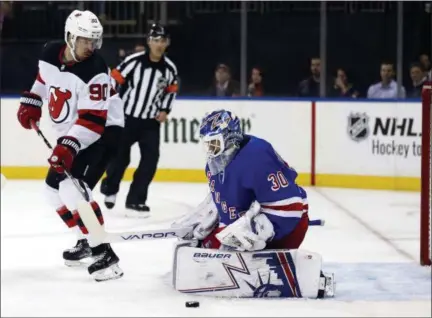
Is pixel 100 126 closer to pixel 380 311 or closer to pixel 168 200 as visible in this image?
pixel 380 311

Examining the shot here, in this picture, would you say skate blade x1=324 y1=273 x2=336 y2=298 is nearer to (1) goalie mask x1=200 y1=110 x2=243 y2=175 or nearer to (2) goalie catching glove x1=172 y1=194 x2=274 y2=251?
(2) goalie catching glove x1=172 y1=194 x2=274 y2=251

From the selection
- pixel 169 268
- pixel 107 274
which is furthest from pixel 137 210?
pixel 107 274

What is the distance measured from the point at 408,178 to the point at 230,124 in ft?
21.5

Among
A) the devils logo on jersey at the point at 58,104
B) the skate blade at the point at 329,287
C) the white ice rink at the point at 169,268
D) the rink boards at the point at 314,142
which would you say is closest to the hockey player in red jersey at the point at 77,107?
the devils logo on jersey at the point at 58,104

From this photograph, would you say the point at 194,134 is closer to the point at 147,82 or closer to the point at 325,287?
the point at 325,287

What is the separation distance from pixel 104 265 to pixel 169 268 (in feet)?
10.1

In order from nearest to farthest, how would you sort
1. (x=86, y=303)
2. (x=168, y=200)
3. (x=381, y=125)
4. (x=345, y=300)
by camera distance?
1. (x=345, y=300)
2. (x=86, y=303)
3. (x=168, y=200)
4. (x=381, y=125)

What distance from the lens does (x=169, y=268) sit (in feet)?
13.3

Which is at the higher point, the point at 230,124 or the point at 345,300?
the point at 230,124

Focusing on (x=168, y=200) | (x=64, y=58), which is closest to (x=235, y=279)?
(x=64, y=58)

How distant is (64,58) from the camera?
0.89 m

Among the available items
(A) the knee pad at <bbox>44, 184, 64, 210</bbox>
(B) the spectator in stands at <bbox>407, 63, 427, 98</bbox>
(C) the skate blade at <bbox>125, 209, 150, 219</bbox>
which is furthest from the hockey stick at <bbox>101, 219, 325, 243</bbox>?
(C) the skate blade at <bbox>125, 209, 150, 219</bbox>

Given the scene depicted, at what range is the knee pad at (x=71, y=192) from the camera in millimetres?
974

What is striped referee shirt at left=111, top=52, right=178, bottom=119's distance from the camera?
3.74ft
